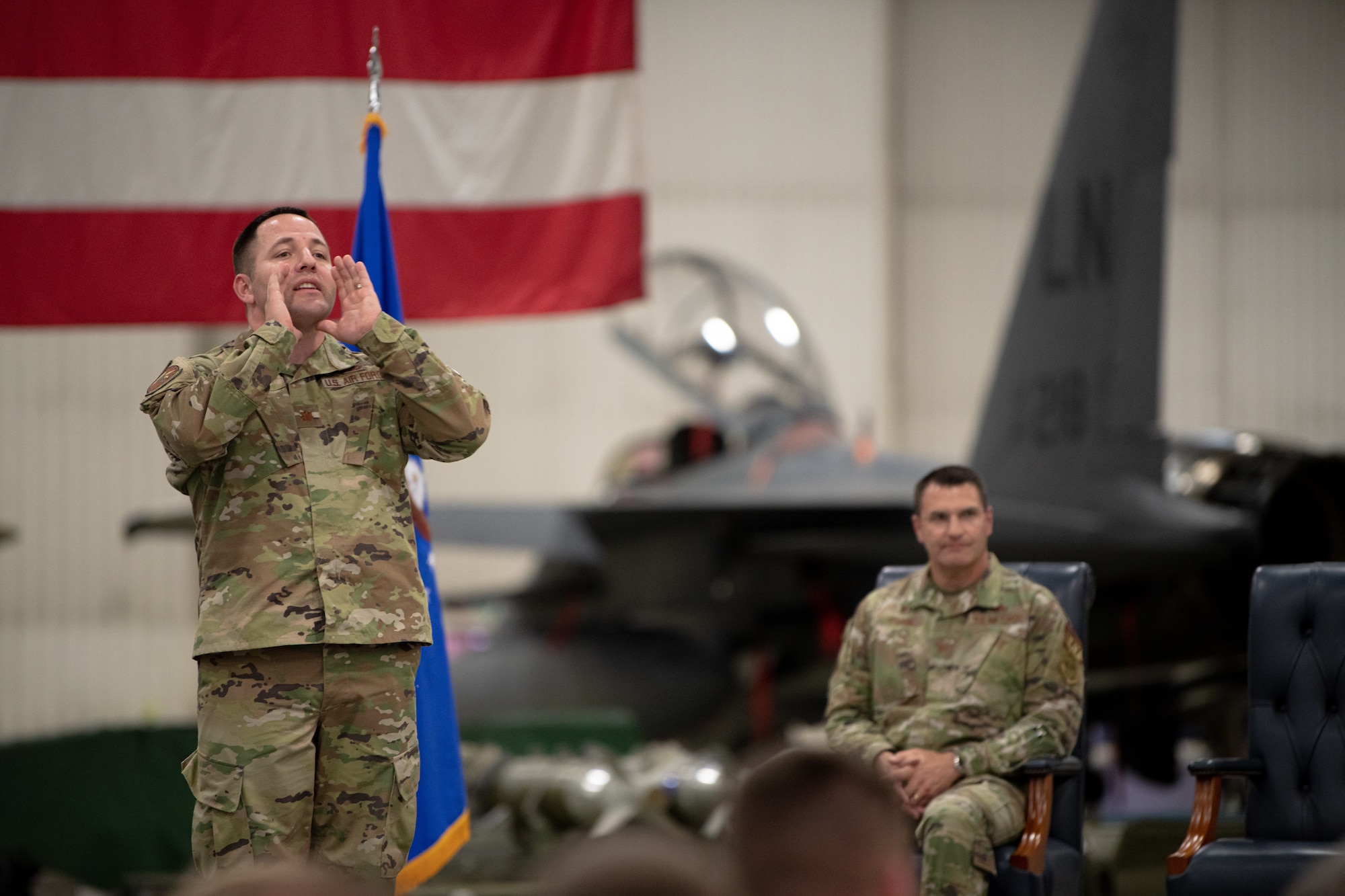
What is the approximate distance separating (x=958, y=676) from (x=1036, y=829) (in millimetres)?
385

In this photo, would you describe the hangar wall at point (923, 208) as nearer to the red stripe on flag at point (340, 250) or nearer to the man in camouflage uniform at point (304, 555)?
the red stripe on flag at point (340, 250)

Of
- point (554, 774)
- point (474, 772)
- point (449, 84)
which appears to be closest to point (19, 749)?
point (474, 772)

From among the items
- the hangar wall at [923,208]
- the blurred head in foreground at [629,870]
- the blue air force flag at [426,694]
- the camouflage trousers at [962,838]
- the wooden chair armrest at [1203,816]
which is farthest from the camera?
the hangar wall at [923,208]

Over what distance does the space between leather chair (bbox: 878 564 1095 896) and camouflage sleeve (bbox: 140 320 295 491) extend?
1.77 metres

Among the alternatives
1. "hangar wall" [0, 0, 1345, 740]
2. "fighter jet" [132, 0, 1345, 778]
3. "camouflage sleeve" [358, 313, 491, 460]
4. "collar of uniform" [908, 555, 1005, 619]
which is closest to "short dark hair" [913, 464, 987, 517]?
"collar of uniform" [908, 555, 1005, 619]

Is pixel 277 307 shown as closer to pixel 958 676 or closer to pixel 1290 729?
pixel 958 676

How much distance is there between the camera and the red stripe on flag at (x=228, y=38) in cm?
370

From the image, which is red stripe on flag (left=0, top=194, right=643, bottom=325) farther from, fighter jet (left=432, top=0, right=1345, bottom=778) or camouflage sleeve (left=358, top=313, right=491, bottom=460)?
fighter jet (left=432, top=0, right=1345, bottom=778)

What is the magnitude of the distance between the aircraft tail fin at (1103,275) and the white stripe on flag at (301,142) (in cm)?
322

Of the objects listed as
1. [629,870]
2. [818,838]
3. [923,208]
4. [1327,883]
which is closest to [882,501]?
[818,838]

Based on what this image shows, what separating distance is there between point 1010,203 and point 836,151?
88.6 inches

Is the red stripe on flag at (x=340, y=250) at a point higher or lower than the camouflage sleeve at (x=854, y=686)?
higher

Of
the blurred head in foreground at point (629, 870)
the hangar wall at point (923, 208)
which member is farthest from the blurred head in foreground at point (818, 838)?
the hangar wall at point (923, 208)

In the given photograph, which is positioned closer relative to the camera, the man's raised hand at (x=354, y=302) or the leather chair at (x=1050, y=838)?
the man's raised hand at (x=354, y=302)
